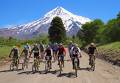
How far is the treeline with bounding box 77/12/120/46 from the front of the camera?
88688 millimetres

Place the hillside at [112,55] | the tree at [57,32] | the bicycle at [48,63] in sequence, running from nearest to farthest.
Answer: the bicycle at [48,63] → the hillside at [112,55] → the tree at [57,32]

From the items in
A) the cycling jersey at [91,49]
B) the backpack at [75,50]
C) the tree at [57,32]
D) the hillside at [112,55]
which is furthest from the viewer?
the tree at [57,32]

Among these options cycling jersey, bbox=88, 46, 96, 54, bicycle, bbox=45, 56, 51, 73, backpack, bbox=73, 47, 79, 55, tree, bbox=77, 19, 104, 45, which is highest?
tree, bbox=77, 19, 104, 45

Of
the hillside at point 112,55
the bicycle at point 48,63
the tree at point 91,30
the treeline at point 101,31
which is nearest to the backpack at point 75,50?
the bicycle at point 48,63

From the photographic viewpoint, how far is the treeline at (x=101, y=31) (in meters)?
88.7

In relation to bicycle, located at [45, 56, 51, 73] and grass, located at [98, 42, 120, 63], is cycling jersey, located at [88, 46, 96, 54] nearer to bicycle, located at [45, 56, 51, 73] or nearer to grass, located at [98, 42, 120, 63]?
bicycle, located at [45, 56, 51, 73]

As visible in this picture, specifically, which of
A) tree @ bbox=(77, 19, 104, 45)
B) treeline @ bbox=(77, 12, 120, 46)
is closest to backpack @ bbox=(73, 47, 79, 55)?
treeline @ bbox=(77, 12, 120, 46)

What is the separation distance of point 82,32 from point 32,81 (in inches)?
4290

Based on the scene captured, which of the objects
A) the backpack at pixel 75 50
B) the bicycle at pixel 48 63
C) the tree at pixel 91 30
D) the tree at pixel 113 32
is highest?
the tree at pixel 91 30

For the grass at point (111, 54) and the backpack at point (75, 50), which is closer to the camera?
the backpack at point (75, 50)

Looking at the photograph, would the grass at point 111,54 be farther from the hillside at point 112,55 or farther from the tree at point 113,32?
the tree at point 113,32

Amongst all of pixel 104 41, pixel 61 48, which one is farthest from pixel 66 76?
pixel 104 41

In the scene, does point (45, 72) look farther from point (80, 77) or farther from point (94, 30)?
point (94, 30)

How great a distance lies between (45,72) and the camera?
2927 cm
